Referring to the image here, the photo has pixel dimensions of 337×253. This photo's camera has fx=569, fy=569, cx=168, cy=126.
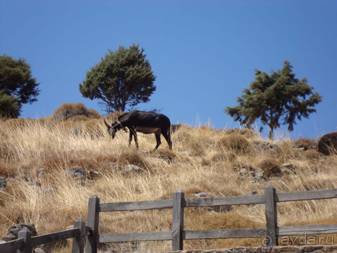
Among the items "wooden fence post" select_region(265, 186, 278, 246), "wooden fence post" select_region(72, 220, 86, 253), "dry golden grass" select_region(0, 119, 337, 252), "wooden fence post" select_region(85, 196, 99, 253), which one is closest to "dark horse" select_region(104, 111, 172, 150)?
"dry golden grass" select_region(0, 119, 337, 252)

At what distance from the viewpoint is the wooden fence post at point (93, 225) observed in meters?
10.9

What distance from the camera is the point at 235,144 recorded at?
24.5 m

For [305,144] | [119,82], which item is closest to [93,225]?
[305,144]

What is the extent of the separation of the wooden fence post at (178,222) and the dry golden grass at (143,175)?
1.67m

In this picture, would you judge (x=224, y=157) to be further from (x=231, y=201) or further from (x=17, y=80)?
(x=17, y=80)

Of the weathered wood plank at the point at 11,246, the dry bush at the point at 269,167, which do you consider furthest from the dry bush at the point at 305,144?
the weathered wood plank at the point at 11,246

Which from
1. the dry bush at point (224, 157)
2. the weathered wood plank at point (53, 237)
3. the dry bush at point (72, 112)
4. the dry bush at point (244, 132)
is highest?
the dry bush at point (72, 112)

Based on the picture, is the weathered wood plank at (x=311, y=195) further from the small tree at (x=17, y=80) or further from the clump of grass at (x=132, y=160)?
the small tree at (x=17, y=80)

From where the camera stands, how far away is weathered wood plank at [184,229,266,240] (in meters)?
10.2

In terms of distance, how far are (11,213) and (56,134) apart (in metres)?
9.64

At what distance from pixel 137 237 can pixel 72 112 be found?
21514 millimetres

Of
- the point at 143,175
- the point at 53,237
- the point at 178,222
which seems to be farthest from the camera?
the point at 143,175

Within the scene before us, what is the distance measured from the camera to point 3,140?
857 inches

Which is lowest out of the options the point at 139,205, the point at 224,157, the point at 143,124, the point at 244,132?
the point at 139,205
